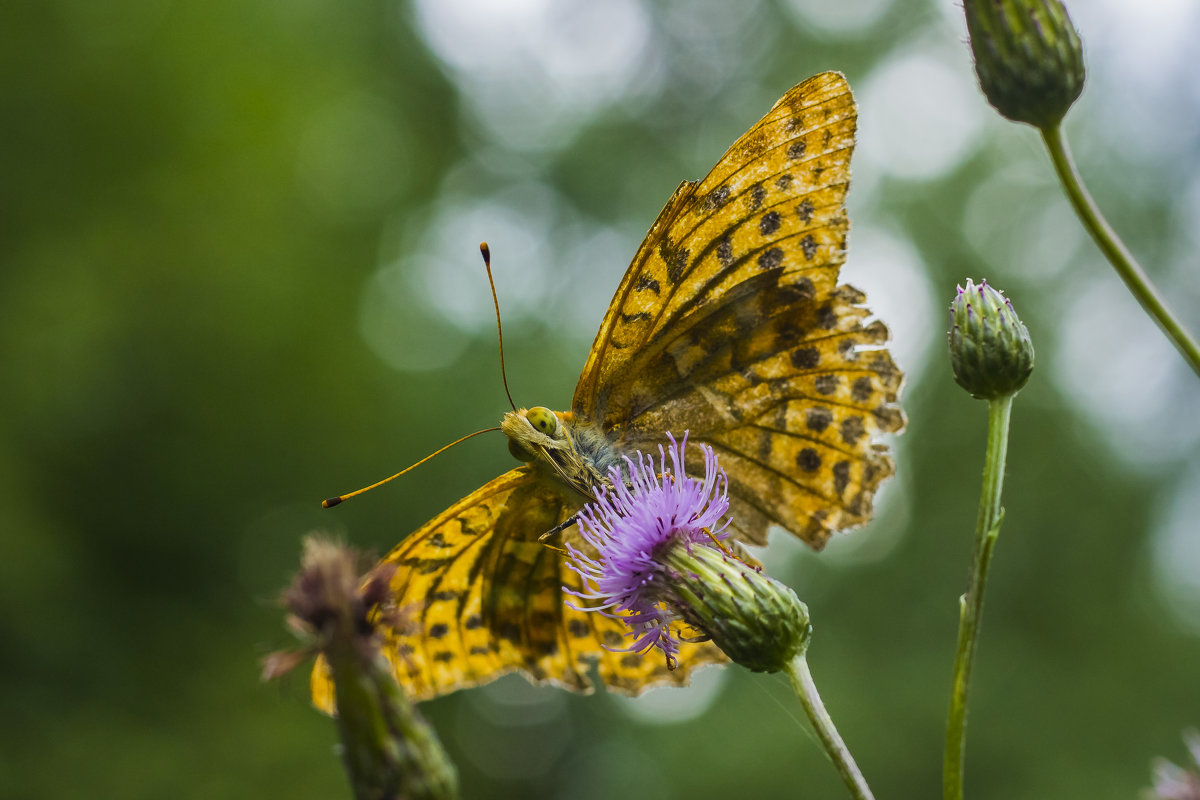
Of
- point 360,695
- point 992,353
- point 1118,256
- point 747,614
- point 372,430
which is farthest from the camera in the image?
point 372,430

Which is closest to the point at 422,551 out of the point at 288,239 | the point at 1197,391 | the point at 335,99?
the point at 288,239

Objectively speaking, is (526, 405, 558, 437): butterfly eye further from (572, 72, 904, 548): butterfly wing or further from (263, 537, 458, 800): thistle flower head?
(263, 537, 458, 800): thistle flower head

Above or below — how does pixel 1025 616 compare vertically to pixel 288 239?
below

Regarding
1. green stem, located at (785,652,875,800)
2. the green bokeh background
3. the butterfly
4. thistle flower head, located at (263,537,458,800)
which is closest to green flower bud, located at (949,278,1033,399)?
the butterfly

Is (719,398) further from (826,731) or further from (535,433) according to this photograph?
(826,731)

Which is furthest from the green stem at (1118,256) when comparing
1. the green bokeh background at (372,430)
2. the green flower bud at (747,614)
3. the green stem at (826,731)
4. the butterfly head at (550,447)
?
the green bokeh background at (372,430)

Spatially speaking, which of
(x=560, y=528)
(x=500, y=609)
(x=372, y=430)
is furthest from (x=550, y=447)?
(x=372, y=430)

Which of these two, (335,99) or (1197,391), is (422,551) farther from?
(1197,391)
